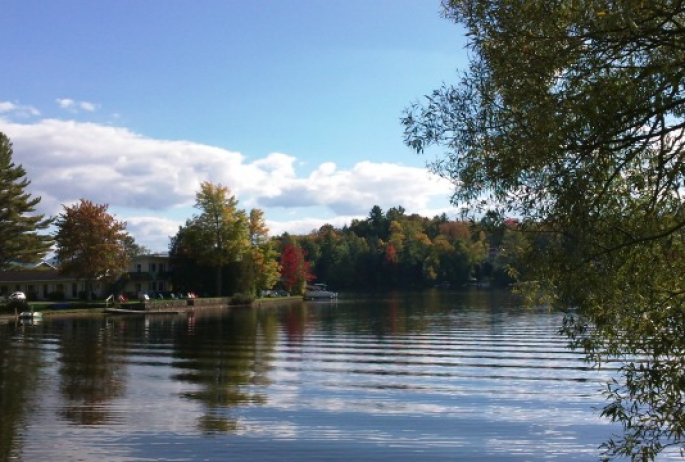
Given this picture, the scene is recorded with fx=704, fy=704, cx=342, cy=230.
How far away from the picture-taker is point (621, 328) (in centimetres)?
910

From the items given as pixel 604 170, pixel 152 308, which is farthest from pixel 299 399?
pixel 152 308

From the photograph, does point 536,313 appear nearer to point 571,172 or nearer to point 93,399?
point 93,399

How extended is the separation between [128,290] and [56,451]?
8102 cm

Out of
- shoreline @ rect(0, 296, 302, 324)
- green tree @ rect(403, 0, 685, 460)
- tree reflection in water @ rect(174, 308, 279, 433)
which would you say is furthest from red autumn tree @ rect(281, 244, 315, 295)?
green tree @ rect(403, 0, 685, 460)

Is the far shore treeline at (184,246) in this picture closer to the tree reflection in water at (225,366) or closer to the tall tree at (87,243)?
the tall tree at (87,243)

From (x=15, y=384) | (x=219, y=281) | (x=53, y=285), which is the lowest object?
Result: (x=15, y=384)

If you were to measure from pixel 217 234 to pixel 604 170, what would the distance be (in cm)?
8227

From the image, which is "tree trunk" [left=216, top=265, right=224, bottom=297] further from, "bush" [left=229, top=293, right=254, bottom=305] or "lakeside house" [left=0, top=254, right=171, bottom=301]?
"lakeside house" [left=0, top=254, right=171, bottom=301]

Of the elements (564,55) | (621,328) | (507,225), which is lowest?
(621,328)

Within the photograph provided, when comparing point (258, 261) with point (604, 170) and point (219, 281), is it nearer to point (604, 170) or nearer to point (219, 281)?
point (219, 281)

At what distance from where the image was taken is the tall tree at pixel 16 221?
262 feet

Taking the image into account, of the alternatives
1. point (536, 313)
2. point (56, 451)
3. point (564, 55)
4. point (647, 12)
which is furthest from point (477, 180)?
point (536, 313)

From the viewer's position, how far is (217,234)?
291ft

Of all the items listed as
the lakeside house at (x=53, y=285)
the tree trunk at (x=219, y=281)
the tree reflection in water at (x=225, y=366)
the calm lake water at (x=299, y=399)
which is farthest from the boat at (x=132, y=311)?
the calm lake water at (x=299, y=399)
